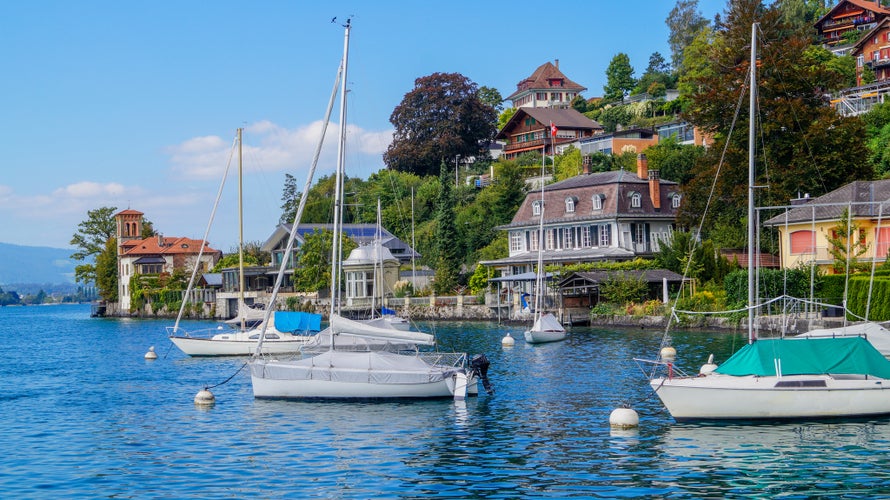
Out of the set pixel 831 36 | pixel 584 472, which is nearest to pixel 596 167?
pixel 831 36

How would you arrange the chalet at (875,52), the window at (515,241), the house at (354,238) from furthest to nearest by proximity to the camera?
the house at (354,238) < the chalet at (875,52) < the window at (515,241)

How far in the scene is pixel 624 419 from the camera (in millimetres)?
29766

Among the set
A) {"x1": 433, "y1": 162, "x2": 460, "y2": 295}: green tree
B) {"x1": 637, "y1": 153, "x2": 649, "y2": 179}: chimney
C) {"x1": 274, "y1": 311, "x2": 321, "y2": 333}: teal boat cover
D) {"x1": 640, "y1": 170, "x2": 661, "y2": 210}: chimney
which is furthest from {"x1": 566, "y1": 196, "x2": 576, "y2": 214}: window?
{"x1": 274, "y1": 311, "x2": 321, "y2": 333}: teal boat cover

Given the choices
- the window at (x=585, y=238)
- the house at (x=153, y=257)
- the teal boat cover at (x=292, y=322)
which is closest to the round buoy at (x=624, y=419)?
the teal boat cover at (x=292, y=322)

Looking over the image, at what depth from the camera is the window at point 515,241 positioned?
92812 mm

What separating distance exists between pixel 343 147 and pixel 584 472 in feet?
72.0

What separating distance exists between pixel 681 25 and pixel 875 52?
1738 inches

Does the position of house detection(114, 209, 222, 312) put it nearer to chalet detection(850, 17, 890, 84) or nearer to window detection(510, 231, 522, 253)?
window detection(510, 231, 522, 253)

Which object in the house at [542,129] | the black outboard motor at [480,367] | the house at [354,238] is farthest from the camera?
the house at [542,129]

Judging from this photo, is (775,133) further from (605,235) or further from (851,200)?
(605,235)

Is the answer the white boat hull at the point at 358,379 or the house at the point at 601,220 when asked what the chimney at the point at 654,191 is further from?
the white boat hull at the point at 358,379

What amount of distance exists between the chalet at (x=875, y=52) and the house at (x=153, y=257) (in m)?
88.1

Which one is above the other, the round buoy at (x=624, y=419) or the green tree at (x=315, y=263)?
the green tree at (x=315, y=263)

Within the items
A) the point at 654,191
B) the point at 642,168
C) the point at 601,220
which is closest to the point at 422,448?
the point at 601,220
